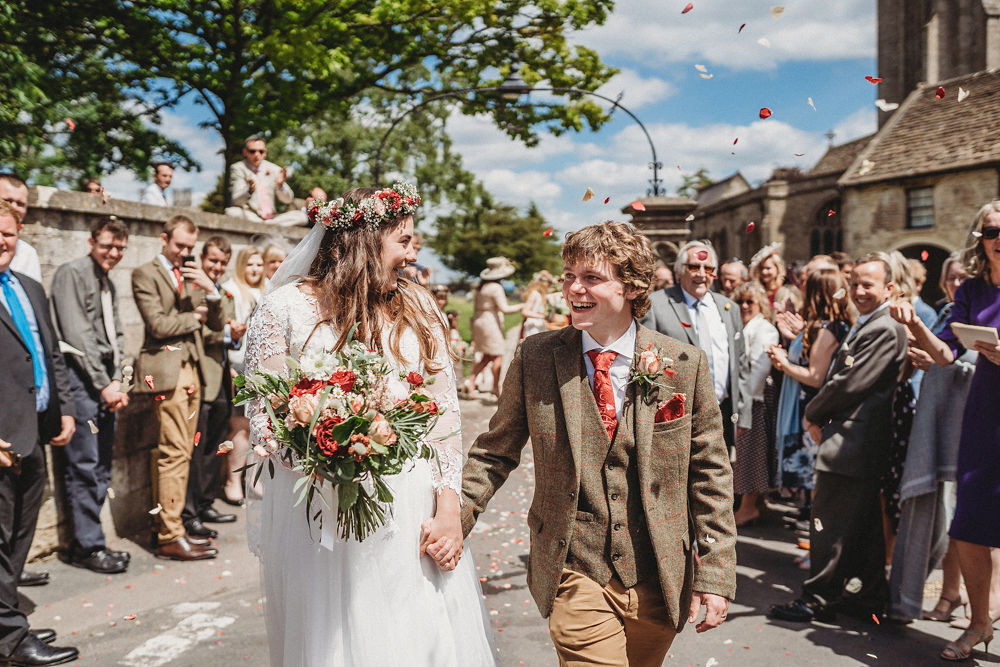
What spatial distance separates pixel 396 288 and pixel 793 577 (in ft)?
14.3

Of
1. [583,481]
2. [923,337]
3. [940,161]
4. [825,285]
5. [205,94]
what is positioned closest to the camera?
[583,481]

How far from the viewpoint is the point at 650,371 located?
2.78 m

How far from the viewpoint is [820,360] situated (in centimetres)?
545

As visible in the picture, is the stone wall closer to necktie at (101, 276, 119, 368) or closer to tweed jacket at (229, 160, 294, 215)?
necktie at (101, 276, 119, 368)

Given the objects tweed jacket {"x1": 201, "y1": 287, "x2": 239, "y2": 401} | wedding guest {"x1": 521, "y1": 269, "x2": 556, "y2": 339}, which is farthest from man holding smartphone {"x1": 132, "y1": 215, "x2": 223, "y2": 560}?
wedding guest {"x1": 521, "y1": 269, "x2": 556, "y2": 339}

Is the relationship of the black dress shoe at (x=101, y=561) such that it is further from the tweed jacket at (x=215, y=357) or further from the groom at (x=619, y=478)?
the groom at (x=619, y=478)

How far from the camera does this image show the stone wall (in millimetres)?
5758

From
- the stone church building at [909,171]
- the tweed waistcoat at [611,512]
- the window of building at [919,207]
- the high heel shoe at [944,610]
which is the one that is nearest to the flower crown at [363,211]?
the tweed waistcoat at [611,512]

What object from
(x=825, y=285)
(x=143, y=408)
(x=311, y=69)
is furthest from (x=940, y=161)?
(x=143, y=408)

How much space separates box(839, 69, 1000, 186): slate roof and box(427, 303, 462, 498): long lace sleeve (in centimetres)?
2872

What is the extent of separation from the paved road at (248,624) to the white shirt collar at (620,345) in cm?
229

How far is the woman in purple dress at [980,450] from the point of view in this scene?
A: 424 cm

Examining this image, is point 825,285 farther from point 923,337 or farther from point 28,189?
point 28,189

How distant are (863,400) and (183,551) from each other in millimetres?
5126
